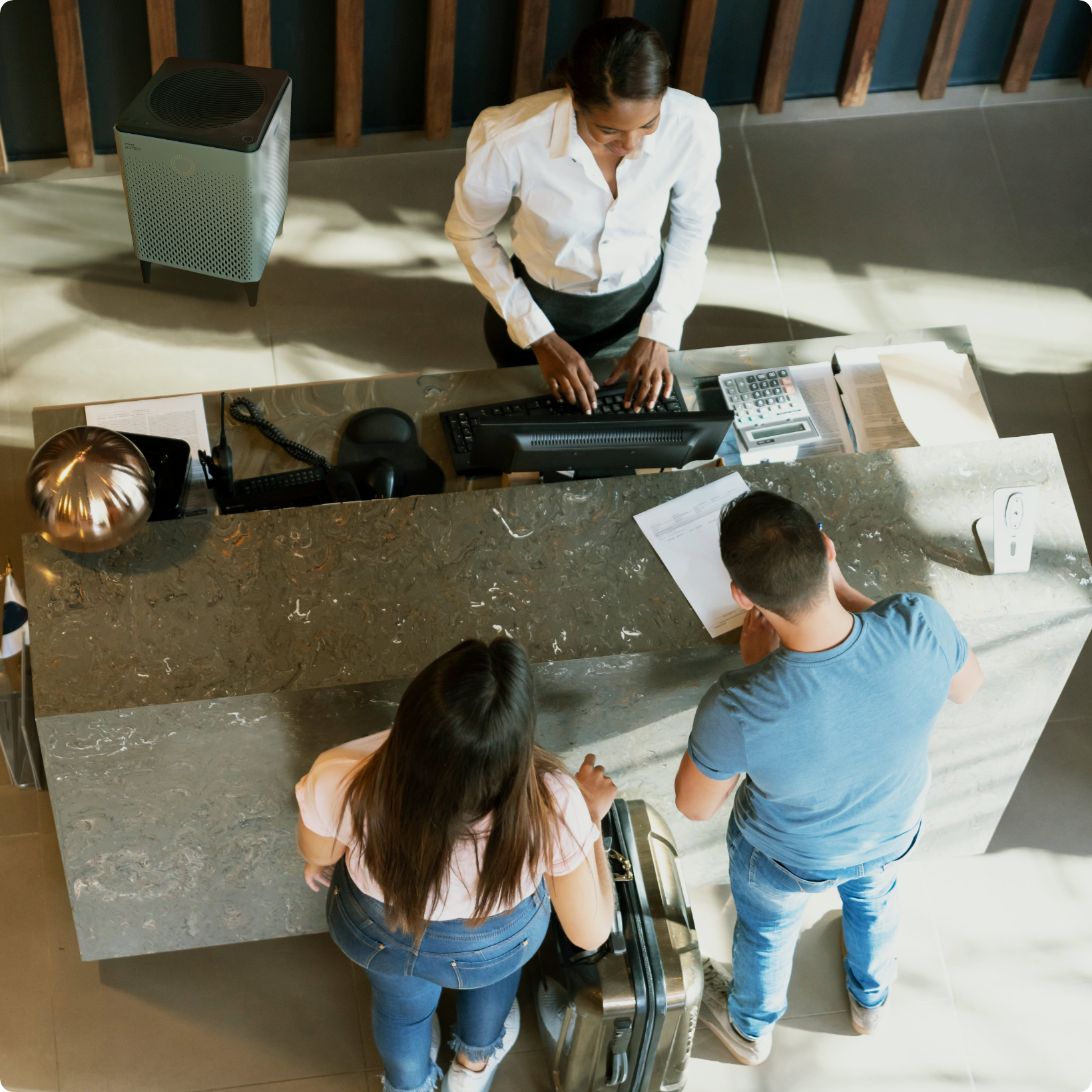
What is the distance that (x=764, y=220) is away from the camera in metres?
4.37

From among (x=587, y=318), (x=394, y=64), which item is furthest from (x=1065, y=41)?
(x=587, y=318)

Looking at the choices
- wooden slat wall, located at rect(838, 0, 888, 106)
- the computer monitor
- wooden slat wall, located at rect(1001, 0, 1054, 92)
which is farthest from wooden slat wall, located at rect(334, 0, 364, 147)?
wooden slat wall, located at rect(1001, 0, 1054, 92)

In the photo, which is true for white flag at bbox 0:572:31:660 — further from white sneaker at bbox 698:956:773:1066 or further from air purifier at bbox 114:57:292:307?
white sneaker at bbox 698:956:773:1066

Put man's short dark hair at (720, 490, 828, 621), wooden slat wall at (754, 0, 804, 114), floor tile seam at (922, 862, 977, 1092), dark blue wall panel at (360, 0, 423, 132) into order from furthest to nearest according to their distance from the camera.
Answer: wooden slat wall at (754, 0, 804, 114) → dark blue wall panel at (360, 0, 423, 132) → floor tile seam at (922, 862, 977, 1092) → man's short dark hair at (720, 490, 828, 621)

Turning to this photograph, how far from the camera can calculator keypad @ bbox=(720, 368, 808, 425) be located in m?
2.71

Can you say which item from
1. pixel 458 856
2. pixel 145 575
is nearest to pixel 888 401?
pixel 458 856

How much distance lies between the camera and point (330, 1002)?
2941 millimetres

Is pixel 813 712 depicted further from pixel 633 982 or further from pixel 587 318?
pixel 587 318

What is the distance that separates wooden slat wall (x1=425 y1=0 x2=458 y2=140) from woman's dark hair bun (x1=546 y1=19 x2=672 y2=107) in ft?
6.28

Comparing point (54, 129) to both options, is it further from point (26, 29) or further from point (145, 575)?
point (145, 575)

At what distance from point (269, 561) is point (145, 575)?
9.2 inches

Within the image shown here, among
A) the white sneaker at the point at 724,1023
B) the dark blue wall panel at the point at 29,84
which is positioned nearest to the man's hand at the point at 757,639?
the white sneaker at the point at 724,1023

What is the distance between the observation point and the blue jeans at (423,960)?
2164mm

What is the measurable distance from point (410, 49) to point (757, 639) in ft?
9.84
